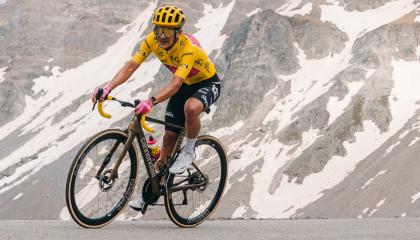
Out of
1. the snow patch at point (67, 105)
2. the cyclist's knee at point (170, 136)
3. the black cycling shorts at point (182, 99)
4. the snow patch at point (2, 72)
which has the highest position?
the black cycling shorts at point (182, 99)

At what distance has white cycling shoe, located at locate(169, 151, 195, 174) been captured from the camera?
9473mm

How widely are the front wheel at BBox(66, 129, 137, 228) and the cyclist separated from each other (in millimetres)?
581

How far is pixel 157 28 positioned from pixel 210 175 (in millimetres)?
2993

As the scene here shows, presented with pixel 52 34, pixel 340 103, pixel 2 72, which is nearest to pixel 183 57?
pixel 340 103

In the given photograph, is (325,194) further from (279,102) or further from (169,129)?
(169,129)

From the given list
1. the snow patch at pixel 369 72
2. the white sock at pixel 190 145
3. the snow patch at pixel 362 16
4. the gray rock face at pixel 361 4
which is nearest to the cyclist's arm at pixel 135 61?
the white sock at pixel 190 145

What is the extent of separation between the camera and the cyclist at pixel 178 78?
8805 mm

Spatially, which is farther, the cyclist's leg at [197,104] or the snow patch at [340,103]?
the snow patch at [340,103]

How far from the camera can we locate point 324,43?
115 m

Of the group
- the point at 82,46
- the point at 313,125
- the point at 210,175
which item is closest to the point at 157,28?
the point at 210,175

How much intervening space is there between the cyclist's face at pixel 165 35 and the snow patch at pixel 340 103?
281 feet

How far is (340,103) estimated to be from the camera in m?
94.9

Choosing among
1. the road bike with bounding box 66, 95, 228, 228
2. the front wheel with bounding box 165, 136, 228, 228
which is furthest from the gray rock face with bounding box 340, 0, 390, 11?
the road bike with bounding box 66, 95, 228, 228

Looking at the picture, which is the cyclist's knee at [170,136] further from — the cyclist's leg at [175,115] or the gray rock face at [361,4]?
the gray rock face at [361,4]
